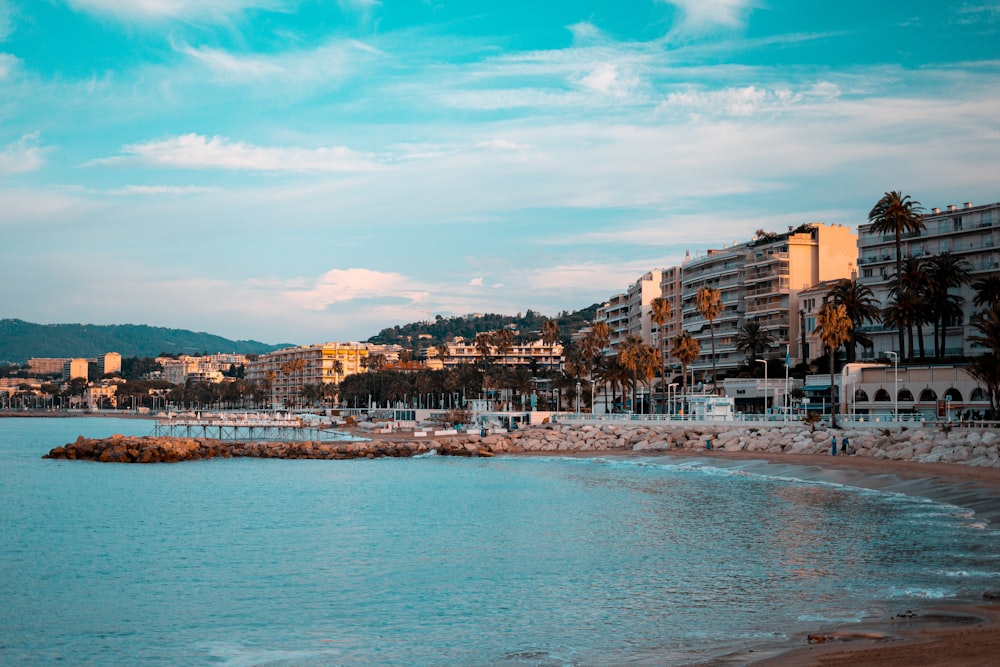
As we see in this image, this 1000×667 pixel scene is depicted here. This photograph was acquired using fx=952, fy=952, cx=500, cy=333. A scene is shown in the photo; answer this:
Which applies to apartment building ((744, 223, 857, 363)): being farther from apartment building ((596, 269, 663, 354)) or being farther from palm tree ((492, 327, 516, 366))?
palm tree ((492, 327, 516, 366))

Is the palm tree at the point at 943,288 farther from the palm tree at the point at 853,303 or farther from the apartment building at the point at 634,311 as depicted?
the apartment building at the point at 634,311

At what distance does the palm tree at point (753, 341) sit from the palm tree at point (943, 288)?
18.8 meters

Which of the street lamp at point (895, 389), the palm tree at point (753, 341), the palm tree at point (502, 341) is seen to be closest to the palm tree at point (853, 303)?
Answer: the street lamp at point (895, 389)

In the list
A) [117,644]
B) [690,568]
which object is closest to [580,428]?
[690,568]

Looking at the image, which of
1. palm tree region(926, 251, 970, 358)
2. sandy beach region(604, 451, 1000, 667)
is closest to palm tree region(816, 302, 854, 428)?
palm tree region(926, 251, 970, 358)

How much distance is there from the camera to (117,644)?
1869 centimetres

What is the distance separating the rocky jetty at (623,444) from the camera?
52.1 m

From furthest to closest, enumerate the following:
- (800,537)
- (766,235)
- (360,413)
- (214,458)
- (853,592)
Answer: (360,413) → (766,235) → (214,458) → (800,537) → (853,592)

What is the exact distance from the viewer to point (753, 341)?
98.2 meters

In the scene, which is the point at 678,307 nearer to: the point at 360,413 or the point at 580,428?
the point at 580,428

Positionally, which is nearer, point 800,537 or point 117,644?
point 117,644

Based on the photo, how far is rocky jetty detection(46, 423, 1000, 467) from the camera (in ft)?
171

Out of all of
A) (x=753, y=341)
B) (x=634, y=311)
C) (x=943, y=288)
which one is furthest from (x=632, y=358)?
(x=634, y=311)

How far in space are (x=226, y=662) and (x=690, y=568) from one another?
43.1 ft
